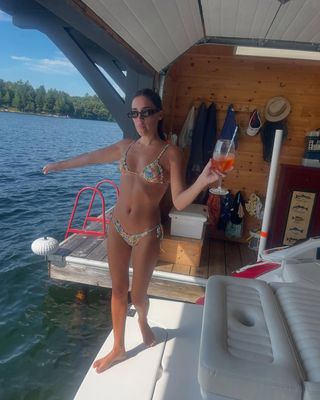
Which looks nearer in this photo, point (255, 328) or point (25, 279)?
point (255, 328)

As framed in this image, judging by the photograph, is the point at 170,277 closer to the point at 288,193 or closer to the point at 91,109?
the point at 288,193

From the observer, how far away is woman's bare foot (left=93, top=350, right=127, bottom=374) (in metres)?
1.63

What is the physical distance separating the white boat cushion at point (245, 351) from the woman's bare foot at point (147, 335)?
0.78 meters

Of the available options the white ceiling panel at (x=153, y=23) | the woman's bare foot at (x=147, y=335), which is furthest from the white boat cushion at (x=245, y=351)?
the white ceiling panel at (x=153, y=23)

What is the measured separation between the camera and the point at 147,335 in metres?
1.79

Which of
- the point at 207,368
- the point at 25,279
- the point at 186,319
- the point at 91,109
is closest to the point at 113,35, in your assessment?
the point at 186,319

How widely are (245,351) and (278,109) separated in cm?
410

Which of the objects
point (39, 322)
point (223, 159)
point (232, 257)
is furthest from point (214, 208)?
point (223, 159)

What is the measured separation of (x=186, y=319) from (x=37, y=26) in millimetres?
2817

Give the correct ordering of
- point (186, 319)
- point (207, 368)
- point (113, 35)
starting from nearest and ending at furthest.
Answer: point (207, 368)
point (186, 319)
point (113, 35)

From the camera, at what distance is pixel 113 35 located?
2219 mm

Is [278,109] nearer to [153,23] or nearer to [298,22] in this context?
[298,22]

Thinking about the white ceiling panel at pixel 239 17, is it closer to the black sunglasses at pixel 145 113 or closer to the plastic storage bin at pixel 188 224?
the black sunglasses at pixel 145 113

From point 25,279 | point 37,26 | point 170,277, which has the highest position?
point 37,26
